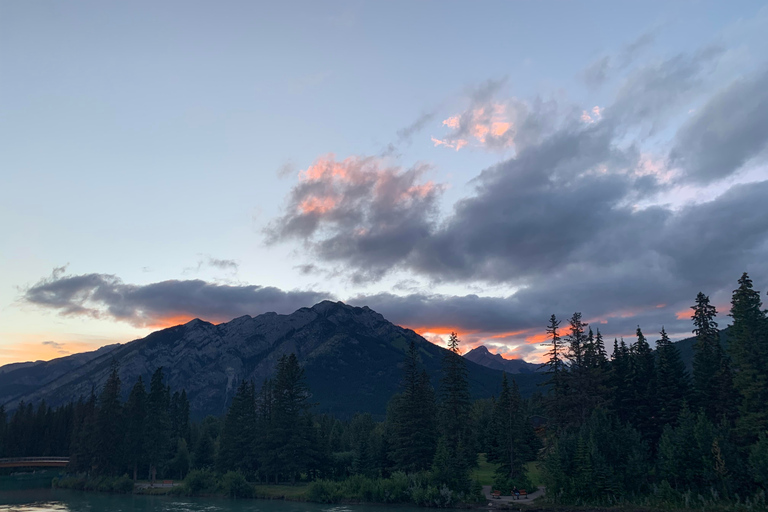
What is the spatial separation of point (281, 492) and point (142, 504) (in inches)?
733

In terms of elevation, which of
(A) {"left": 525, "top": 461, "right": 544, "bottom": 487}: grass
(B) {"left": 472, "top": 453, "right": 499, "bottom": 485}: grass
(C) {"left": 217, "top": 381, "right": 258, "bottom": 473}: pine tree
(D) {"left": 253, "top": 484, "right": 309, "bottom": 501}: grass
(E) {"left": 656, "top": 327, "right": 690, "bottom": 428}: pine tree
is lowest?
(D) {"left": 253, "top": 484, "right": 309, "bottom": 501}: grass

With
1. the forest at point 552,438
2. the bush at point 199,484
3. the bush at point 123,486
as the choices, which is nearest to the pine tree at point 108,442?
the forest at point 552,438

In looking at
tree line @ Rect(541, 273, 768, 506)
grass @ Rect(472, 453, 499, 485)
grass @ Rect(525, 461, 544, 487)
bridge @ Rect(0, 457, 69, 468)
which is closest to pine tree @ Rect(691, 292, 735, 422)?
tree line @ Rect(541, 273, 768, 506)

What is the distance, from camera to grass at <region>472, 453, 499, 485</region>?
256 feet

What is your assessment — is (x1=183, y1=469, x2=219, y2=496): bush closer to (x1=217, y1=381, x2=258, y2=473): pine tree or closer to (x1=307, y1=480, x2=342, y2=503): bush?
(x1=217, y1=381, x2=258, y2=473): pine tree

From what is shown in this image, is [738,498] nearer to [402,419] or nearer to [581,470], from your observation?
[581,470]

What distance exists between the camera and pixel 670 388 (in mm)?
70250

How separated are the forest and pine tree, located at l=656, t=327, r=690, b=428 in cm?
17

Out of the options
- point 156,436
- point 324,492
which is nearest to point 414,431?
point 324,492

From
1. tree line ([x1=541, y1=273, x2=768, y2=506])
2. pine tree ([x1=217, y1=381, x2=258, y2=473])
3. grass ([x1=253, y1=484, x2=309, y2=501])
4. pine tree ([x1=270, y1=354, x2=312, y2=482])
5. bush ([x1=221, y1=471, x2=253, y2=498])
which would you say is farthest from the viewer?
pine tree ([x1=217, y1=381, x2=258, y2=473])

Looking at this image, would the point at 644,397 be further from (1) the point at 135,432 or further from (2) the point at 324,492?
(1) the point at 135,432

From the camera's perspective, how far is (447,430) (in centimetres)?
8500

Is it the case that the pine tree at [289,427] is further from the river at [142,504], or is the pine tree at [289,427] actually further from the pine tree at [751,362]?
the pine tree at [751,362]

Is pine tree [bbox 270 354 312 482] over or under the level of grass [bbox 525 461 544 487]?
over
